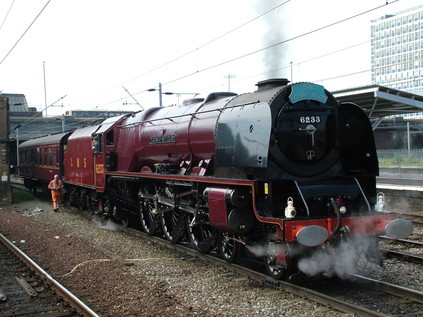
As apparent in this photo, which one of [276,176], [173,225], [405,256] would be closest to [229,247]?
[276,176]

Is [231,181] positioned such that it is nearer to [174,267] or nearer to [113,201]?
[174,267]

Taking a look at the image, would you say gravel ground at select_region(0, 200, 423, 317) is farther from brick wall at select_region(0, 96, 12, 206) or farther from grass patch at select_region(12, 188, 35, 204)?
grass patch at select_region(12, 188, 35, 204)

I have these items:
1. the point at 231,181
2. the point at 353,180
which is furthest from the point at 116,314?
the point at 353,180

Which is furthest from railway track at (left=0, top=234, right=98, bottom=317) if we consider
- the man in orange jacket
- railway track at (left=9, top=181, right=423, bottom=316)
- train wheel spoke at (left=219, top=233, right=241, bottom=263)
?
the man in orange jacket

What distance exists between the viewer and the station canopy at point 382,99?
627 inches

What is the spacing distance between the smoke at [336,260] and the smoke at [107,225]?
760 centimetres

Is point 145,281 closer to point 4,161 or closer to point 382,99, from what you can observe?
point 382,99

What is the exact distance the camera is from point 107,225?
14000mm

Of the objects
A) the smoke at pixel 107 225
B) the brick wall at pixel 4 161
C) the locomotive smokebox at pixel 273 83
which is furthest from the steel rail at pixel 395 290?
the brick wall at pixel 4 161

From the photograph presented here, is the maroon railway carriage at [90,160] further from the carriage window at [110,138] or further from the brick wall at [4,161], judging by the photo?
the brick wall at [4,161]

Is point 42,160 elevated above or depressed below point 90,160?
below

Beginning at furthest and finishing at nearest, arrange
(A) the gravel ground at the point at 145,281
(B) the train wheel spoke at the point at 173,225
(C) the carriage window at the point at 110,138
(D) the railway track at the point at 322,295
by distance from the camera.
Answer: (C) the carriage window at the point at 110,138 < (B) the train wheel spoke at the point at 173,225 < (A) the gravel ground at the point at 145,281 < (D) the railway track at the point at 322,295

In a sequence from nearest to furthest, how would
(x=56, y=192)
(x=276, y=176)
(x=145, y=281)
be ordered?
(x=276, y=176) → (x=145, y=281) → (x=56, y=192)

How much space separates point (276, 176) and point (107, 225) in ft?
27.2
